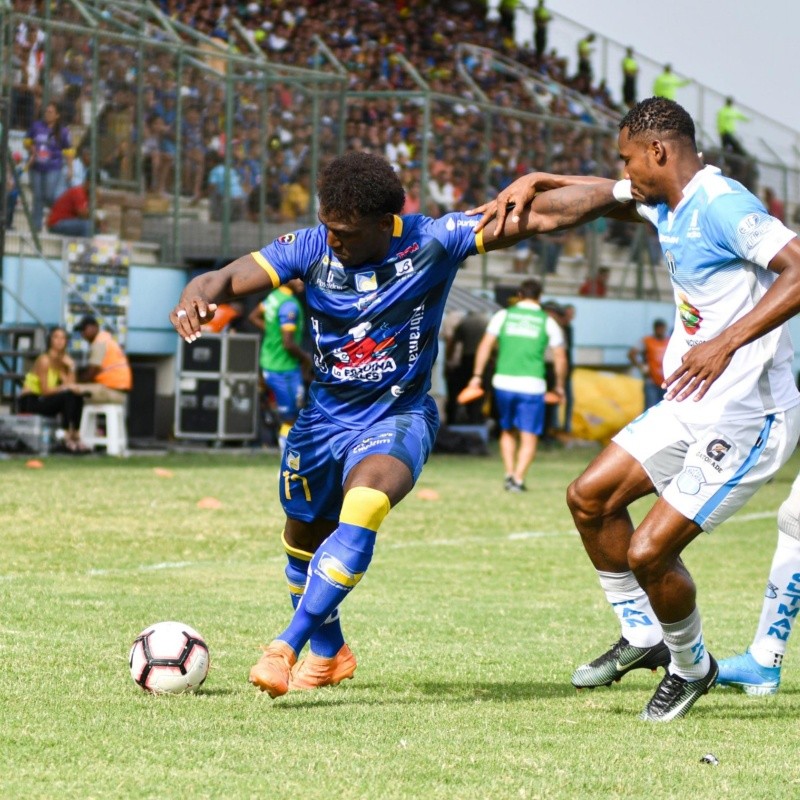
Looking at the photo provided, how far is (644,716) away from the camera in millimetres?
5574

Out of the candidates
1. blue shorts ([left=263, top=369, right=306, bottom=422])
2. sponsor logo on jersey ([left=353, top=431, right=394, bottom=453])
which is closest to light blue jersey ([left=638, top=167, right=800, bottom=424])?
sponsor logo on jersey ([left=353, top=431, right=394, bottom=453])

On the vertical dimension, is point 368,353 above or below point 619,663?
above

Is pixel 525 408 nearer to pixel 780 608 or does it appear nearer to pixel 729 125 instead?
pixel 780 608

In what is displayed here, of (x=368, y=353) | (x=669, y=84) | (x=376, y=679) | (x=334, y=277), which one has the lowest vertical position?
(x=376, y=679)

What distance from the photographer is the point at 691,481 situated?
552 centimetres

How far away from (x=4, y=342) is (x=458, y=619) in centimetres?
1336

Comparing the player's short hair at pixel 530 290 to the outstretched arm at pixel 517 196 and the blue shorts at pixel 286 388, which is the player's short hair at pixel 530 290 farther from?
the outstretched arm at pixel 517 196

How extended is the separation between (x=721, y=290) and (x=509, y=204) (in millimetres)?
974

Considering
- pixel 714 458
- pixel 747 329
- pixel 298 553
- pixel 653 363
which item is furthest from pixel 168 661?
pixel 653 363

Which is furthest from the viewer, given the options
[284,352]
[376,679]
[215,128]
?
[215,128]

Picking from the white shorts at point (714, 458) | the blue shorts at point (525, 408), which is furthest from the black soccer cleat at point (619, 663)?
the blue shorts at point (525, 408)

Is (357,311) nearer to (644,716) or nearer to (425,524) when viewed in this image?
(644,716)

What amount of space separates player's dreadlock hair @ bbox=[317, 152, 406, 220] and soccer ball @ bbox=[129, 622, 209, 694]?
1715 millimetres

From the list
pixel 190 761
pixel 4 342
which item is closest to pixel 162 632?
pixel 190 761
